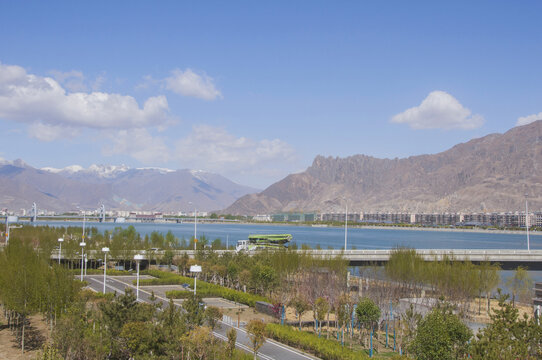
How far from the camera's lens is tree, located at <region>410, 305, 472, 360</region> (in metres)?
16.1

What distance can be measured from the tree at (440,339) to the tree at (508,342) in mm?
1518

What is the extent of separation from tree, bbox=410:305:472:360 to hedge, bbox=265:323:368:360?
201 inches

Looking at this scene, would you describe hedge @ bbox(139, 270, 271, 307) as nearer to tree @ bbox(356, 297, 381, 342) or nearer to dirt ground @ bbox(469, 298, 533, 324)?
tree @ bbox(356, 297, 381, 342)

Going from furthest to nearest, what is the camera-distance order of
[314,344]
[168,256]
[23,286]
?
[168,256]
[23,286]
[314,344]

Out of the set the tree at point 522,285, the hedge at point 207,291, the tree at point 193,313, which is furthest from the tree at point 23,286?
the tree at point 522,285

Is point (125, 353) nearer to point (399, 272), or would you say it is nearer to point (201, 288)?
point (201, 288)

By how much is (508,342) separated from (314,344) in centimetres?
1136

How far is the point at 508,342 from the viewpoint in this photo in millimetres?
13922

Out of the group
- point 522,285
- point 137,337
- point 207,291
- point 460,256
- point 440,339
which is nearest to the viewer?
point 440,339

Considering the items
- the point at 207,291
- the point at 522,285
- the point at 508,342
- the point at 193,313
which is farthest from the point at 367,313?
the point at 522,285

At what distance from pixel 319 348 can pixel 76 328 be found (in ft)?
35.2

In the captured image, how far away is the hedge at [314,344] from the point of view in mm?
21859

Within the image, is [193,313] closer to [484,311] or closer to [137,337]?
[137,337]

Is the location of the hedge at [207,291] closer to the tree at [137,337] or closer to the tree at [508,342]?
the tree at [137,337]
